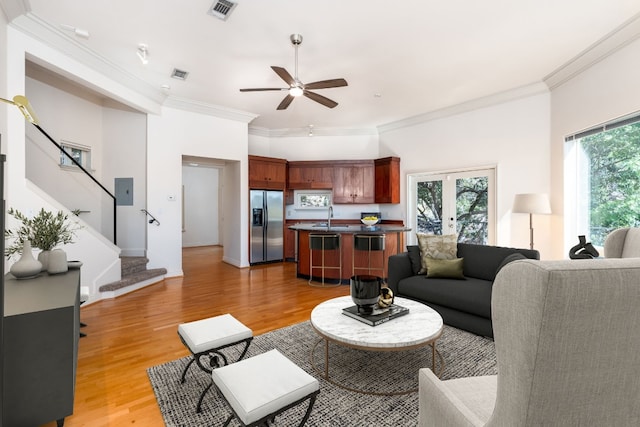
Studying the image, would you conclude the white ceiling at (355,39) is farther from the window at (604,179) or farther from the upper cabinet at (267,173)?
the upper cabinet at (267,173)

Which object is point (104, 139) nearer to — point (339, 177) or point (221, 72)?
point (221, 72)

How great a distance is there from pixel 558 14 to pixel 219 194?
8.89 meters

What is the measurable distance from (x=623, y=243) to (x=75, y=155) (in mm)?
6580

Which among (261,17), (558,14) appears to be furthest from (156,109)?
(558,14)

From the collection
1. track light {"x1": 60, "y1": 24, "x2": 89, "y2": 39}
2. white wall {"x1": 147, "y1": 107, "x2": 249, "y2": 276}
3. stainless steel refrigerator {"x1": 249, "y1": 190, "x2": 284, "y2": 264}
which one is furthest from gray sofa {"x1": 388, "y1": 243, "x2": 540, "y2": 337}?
track light {"x1": 60, "y1": 24, "x2": 89, "y2": 39}

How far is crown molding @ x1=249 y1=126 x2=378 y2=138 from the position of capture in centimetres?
719

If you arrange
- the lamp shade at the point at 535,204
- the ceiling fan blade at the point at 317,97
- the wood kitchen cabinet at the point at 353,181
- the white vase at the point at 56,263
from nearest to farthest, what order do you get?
1. the white vase at the point at 56,263
2. the ceiling fan blade at the point at 317,97
3. the lamp shade at the point at 535,204
4. the wood kitchen cabinet at the point at 353,181

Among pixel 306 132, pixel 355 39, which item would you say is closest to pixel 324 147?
pixel 306 132

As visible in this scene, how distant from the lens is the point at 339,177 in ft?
23.1

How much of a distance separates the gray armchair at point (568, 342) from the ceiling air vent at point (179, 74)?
15.7 feet

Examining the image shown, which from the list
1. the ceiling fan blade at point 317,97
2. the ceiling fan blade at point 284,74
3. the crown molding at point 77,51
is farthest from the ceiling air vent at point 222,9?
the crown molding at point 77,51

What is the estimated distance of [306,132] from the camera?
24.1 ft

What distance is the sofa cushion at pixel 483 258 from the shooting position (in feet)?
10.4

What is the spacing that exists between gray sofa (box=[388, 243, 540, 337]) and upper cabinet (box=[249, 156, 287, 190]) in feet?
12.8
